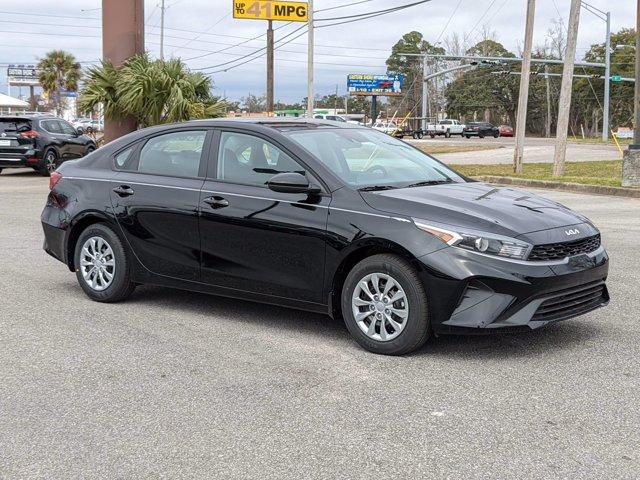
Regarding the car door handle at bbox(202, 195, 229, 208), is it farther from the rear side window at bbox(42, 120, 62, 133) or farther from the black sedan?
the rear side window at bbox(42, 120, 62, 133)

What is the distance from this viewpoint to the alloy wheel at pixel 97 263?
692cm

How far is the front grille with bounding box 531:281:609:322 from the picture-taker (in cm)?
522

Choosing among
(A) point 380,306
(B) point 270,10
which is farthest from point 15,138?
(B) point 270,10

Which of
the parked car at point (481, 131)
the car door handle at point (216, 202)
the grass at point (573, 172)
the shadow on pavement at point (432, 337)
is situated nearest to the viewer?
the shadow on pavement at point (432, 337)

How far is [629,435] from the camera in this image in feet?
13.2

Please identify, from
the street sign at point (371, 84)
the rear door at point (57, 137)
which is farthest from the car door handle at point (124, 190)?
the street sign at point (371, 84)

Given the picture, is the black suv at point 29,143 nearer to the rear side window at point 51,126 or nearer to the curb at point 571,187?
the rear side window at point 51,126

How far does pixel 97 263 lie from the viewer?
6988 millimetres

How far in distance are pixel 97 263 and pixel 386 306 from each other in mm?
2826

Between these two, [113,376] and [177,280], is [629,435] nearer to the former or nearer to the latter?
[113,376]

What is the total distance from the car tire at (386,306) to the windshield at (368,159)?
2.30ft

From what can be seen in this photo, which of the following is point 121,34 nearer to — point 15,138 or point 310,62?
point 15,138

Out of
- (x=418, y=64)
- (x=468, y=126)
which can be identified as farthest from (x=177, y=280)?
(x=418, y=64)

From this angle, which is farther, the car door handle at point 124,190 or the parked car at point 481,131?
the parked car at point 481,131
